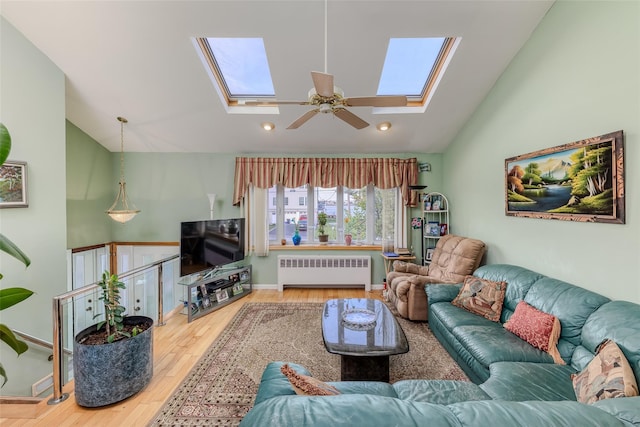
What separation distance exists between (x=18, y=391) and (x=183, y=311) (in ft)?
5.12

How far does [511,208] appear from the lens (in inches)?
117

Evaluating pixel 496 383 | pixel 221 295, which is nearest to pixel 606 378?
pixel 496 383

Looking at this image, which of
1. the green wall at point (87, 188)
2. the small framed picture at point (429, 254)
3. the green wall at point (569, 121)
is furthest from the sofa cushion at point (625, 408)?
the green wall at point (87, 188)

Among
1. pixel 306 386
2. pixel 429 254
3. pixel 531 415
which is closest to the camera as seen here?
pixel 531 415

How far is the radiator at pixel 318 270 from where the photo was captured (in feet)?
15.1

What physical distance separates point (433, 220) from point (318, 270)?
2207 millimetres

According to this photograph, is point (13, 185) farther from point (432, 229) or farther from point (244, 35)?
point (432, 229)

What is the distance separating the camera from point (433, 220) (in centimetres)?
464

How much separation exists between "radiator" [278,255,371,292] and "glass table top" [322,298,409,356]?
1.76 meters

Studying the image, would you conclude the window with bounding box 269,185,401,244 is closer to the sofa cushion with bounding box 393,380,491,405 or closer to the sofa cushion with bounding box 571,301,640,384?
the sofa cushion with bounding box 571,301,640,384

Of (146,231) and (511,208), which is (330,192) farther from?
(146,231)

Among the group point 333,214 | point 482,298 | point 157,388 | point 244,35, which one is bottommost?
point 157,388

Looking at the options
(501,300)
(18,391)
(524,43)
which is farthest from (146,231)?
(524,43)

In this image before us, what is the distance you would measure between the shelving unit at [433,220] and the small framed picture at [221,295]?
10.6ft
